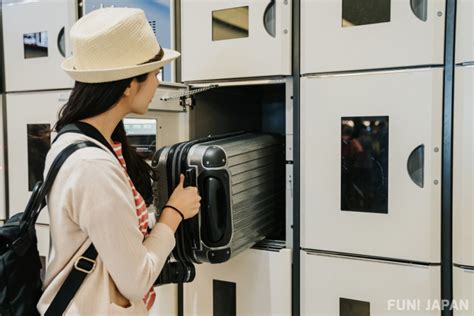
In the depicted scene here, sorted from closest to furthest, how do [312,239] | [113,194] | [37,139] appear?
[113,194]
[312,239]
[37,139]

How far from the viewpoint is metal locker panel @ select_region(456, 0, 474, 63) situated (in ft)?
3.55

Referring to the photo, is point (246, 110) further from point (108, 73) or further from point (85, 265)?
point (85, 265)

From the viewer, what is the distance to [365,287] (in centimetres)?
124

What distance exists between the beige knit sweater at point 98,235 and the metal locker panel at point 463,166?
0.77 m

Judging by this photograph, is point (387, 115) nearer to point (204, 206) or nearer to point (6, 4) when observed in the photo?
point (204, 206)

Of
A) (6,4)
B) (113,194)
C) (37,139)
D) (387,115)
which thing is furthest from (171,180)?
(6,4)

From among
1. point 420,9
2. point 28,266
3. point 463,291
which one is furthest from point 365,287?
point 28,266

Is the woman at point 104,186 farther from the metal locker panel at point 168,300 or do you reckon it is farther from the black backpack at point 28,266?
the metal locker panel at point 168,300

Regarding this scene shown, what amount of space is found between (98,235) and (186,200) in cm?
29

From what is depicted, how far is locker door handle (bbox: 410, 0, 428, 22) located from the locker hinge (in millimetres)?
617

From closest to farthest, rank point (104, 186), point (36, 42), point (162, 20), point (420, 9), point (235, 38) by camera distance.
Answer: point (104, 186), point (420, 9), point (235, 38), point (162, 20), point (36, 42)

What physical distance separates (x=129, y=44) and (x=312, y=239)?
30.4 inches

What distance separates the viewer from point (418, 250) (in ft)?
3.82

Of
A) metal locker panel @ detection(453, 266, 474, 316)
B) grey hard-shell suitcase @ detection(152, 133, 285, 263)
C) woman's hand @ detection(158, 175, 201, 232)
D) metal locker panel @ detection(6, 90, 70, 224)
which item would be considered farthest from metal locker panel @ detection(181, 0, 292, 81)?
metal locker panel @ detection(453, 266, 474, 316)
